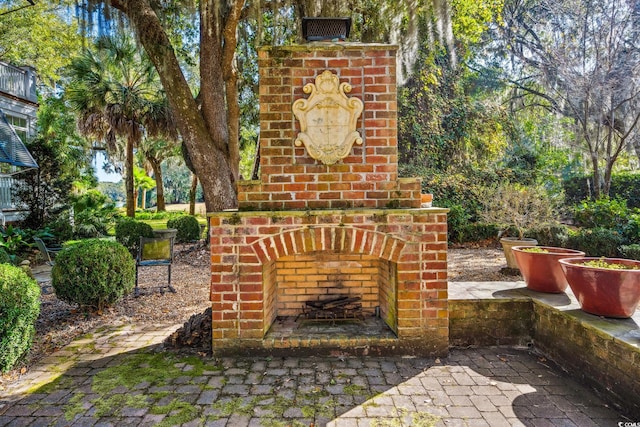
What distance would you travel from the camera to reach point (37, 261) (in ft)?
27.3

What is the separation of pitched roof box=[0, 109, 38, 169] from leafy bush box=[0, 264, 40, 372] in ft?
20.4

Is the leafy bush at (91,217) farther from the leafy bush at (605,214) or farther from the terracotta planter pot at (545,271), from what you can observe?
the leafy bush at (605,214)

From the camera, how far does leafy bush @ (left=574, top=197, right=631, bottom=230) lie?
8.03 meters

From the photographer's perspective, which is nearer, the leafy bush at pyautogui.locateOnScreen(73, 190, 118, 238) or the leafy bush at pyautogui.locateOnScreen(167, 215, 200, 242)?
the leafy bush at pyautogui.locateOnScreen(73, 190, 118, 238)

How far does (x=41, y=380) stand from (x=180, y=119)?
13.6ft

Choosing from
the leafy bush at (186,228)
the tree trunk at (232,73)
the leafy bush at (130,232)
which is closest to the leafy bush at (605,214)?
the tree trunk at (232,73)

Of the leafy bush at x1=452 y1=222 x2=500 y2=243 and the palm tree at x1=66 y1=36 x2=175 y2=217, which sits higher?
the palm tree at x1=66 y1=36 x2=175 y2=217

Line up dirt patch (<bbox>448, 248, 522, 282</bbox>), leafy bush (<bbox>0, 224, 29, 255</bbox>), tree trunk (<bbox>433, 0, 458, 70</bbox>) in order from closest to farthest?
tree trunk (<bbox>433, 0, 458, 70</bbox>), dirt patch (<bbox>448, 248, 522, 282</bbox>), leafy bush (<bbox>0, 224, 29, 255</bbox>)

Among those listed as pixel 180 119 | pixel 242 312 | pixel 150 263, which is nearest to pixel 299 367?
pixel 242 312

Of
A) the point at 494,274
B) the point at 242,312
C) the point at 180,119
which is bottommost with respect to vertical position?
the point at 494,274

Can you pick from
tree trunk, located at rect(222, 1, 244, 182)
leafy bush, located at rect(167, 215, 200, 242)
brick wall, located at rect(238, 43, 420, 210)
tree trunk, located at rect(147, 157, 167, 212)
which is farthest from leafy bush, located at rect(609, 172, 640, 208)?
tree trunk, located at rect(147, 157, 167, 212)

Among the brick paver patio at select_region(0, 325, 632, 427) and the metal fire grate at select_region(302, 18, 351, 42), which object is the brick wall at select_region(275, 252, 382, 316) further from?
the metal fire grate at select_region(302, 18, 351, 42)

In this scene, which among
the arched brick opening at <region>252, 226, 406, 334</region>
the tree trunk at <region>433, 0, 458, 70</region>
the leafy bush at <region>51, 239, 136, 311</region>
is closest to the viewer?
the arched brick opening at <region>252, 226, 406, 334</region>

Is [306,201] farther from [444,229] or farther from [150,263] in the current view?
[150,263]
